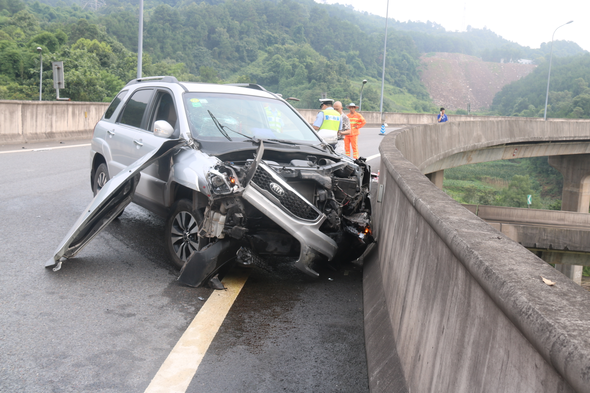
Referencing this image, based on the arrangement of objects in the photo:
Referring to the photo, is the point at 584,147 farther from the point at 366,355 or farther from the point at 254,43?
the point at 254,43

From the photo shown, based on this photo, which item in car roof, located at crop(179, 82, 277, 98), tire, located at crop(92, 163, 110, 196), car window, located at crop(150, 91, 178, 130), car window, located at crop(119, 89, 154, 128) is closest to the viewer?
car window, located at crop(150, 91, 178, 130)

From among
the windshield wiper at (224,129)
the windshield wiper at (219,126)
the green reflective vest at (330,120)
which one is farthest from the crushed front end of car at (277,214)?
the green reflective vest at (330,120)

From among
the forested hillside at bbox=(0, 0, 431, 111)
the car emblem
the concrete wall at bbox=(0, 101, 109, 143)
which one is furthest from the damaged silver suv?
the forested hillside at bbox=(0, 0, 431, 111)

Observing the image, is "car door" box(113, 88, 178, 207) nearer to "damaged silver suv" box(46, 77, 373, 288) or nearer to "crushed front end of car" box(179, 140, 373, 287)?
"damaged silver suv" box(46, 77, 373, 288)

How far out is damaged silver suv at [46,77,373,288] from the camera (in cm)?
561

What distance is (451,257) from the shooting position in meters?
2.88

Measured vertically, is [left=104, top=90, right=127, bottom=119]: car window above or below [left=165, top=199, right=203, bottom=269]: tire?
above

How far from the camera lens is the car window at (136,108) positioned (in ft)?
24.9

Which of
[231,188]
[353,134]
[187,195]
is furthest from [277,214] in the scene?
[353,134]

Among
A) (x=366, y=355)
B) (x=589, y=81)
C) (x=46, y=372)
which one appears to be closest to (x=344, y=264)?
(x=366, y=355)

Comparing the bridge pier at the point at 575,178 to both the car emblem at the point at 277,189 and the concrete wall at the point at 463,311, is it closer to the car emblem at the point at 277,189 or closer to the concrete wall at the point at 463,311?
the car emblem at the point at 277,189

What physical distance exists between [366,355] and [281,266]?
8.66ft

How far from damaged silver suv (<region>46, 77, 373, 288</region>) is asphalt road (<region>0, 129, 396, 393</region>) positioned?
34 cm

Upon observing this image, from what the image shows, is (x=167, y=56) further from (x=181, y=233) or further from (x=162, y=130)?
(x=181, y=233)
